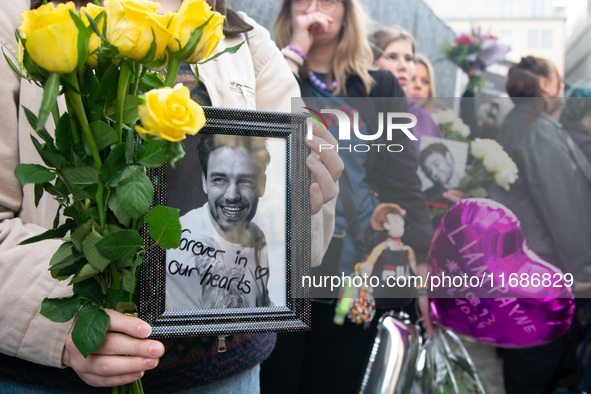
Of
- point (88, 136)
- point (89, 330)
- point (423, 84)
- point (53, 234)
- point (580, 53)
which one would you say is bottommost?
point (89, 330)

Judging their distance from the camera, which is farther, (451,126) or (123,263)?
(451,126)

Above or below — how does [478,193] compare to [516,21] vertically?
below

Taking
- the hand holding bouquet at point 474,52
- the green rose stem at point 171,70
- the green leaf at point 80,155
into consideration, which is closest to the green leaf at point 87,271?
the green leaf at point 80,155

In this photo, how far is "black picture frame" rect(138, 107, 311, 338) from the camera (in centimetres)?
54

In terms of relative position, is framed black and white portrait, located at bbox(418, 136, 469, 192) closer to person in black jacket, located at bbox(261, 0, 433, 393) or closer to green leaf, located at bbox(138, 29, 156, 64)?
person in black jacket, located at bbox(261, 0, 433, 393)

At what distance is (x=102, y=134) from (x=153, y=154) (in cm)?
6

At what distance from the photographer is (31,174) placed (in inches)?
17.0

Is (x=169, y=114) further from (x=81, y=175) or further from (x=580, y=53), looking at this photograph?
(x=580, y=53)

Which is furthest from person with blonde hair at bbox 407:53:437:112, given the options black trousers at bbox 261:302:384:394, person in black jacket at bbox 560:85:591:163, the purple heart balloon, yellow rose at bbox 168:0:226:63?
yellow rose at bbox 168:0:226:63

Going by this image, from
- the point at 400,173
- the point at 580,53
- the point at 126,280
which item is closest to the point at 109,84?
the point at 126,280

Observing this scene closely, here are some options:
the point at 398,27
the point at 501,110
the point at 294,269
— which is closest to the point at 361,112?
the point at 398,27

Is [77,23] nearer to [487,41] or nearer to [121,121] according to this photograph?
[121,121]

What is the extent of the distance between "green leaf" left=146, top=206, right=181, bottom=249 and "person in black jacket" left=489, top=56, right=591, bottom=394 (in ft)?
4.62

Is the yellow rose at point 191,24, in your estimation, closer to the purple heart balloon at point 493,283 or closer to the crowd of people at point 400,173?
the crowd of people at point 400,173
